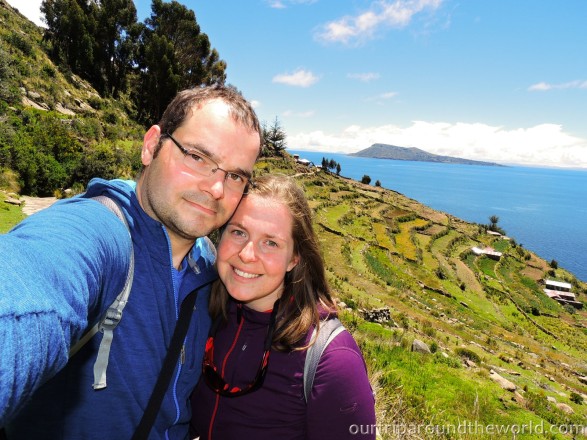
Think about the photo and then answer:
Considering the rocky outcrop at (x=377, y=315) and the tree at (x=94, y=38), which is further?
the tree at (x=94, y=38)

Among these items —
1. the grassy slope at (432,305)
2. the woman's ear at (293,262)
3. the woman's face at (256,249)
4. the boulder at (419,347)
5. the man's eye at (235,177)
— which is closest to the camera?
the man's eye at (235,177)

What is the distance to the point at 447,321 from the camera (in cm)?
2253

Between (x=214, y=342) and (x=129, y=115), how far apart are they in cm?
3981

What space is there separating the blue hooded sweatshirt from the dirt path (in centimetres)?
1148

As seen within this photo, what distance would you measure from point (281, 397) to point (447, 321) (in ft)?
78.6

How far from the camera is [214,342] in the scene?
85.7 inches

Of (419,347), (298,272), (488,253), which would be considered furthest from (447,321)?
(488,253)

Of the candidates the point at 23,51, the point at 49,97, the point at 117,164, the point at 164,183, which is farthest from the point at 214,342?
the point at 23,51

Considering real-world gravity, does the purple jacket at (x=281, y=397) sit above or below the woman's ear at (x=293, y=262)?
below

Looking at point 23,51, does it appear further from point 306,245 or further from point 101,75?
point 306,245

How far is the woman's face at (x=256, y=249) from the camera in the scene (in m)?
2.14

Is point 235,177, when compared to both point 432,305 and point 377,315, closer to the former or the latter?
point 377,315

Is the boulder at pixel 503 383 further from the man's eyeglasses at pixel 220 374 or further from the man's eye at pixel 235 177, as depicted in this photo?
the man's eye at pixel 235 177

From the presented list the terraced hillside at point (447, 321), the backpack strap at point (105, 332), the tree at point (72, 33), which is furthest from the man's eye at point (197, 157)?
the tree at point (72, 33)
